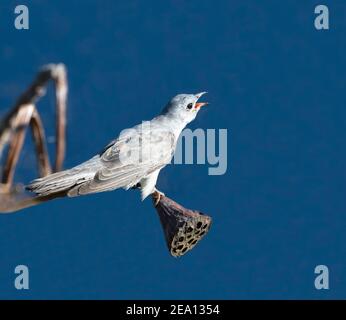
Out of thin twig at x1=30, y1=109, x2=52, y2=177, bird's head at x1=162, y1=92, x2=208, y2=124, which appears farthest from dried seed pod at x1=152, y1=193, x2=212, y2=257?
thin twig at x1=30, y1=109, x2=52, y2=177

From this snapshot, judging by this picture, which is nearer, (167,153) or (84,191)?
(84,191)

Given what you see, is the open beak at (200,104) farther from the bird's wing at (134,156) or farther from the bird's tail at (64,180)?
the bird's tail at (64,180)

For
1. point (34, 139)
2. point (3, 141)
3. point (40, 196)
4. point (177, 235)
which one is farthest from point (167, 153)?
point (3, 141)

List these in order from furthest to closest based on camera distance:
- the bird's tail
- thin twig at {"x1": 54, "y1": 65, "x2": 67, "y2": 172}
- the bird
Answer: the bird, the bird's tail, thin twig at {"x1": 54, "y1": 65, "x2": 67, "y2": 172}

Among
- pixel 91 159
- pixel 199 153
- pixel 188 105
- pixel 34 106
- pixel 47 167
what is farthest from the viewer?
pixel 188 105

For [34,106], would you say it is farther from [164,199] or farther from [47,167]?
[164,199]

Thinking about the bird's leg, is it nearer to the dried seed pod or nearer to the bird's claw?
the bird's claw

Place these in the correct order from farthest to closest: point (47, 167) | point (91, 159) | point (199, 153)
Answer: point (91, 159) → point (199, 153) → point (47, 167)
